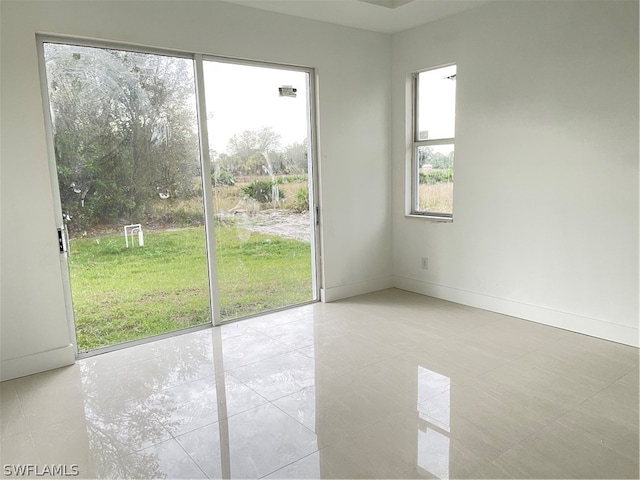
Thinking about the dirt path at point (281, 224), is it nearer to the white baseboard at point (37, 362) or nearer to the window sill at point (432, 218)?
the window sill at point (432, 218)

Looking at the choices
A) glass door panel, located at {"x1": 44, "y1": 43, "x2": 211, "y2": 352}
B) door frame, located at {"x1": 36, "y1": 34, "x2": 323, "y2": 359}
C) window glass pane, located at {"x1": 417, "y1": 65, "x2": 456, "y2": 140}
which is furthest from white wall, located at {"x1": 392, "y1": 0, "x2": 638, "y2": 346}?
glass door panel, located at {"x1": 44, "y1": 43, "x2": 211, "y2": 352}

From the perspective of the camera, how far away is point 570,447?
6.86 ft

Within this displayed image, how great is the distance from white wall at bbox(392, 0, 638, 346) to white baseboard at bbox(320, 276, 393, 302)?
2.12ft

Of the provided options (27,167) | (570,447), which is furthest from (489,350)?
(27,167)

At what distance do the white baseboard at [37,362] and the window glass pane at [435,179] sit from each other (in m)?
3.40

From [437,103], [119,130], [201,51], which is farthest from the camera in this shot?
[437,103]

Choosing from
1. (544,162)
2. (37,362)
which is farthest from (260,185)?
(544,162)

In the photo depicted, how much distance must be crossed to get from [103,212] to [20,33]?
4.03 ft

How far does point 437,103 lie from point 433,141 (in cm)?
37

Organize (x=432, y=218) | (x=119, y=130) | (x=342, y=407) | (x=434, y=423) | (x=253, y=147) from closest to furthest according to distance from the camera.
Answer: (x=434, y=423) → (x=342, y=407) → (x=119, y=130) → (x=253, y=147) → (x=432, y=218)

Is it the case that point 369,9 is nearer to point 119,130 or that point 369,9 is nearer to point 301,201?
point 301,201

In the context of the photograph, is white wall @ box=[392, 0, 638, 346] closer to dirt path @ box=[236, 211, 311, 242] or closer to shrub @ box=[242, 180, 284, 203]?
dirt path @ box=[236, 211, 311, 242]

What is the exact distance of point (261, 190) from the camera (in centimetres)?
407

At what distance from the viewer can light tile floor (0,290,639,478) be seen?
204cm
